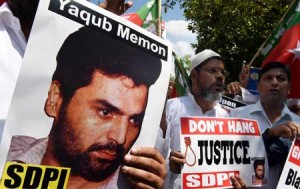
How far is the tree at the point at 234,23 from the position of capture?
1356cm

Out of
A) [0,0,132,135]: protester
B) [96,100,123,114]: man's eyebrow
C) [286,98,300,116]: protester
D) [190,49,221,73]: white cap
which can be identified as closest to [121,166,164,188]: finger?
[96,100,123,114]: man's eyebrow

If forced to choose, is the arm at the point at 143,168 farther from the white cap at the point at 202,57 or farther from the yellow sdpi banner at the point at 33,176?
the white cap at the point at 202,57

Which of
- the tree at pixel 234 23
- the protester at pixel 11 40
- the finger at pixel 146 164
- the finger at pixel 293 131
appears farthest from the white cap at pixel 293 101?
the tree at pixel 234 23

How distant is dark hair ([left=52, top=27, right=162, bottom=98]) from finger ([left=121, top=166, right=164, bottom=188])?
0.83 feet

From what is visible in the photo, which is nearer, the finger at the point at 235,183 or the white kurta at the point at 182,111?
the finger at the point at 235,183

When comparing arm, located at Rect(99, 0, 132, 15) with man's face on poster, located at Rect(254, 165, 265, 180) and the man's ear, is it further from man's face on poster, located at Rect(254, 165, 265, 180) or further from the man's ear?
man's face on poster, located at Rect(254, 165, 265, 180)

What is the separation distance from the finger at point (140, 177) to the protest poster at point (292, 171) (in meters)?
1.53

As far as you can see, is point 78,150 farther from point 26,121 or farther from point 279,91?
point 279,91

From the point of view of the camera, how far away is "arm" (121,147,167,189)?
126cm

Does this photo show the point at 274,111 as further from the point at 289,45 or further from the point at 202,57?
the point at 289,45

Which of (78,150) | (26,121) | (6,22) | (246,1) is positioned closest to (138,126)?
(78,150)

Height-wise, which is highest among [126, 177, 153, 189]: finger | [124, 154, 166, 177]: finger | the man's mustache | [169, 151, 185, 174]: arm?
[169, 151, 185, 174]: arm

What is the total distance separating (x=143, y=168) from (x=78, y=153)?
0.23 meters

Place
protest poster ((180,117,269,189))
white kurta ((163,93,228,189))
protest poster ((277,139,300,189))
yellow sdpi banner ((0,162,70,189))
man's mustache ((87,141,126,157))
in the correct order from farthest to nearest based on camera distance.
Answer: white kurta ((163,93,228,189))
protest poster ((277,139,300,189))
protest poster ((180,117,269,189))
man's mustache ((87,141,126,157))
yellow sdpi banner ((0,162,70,189))
